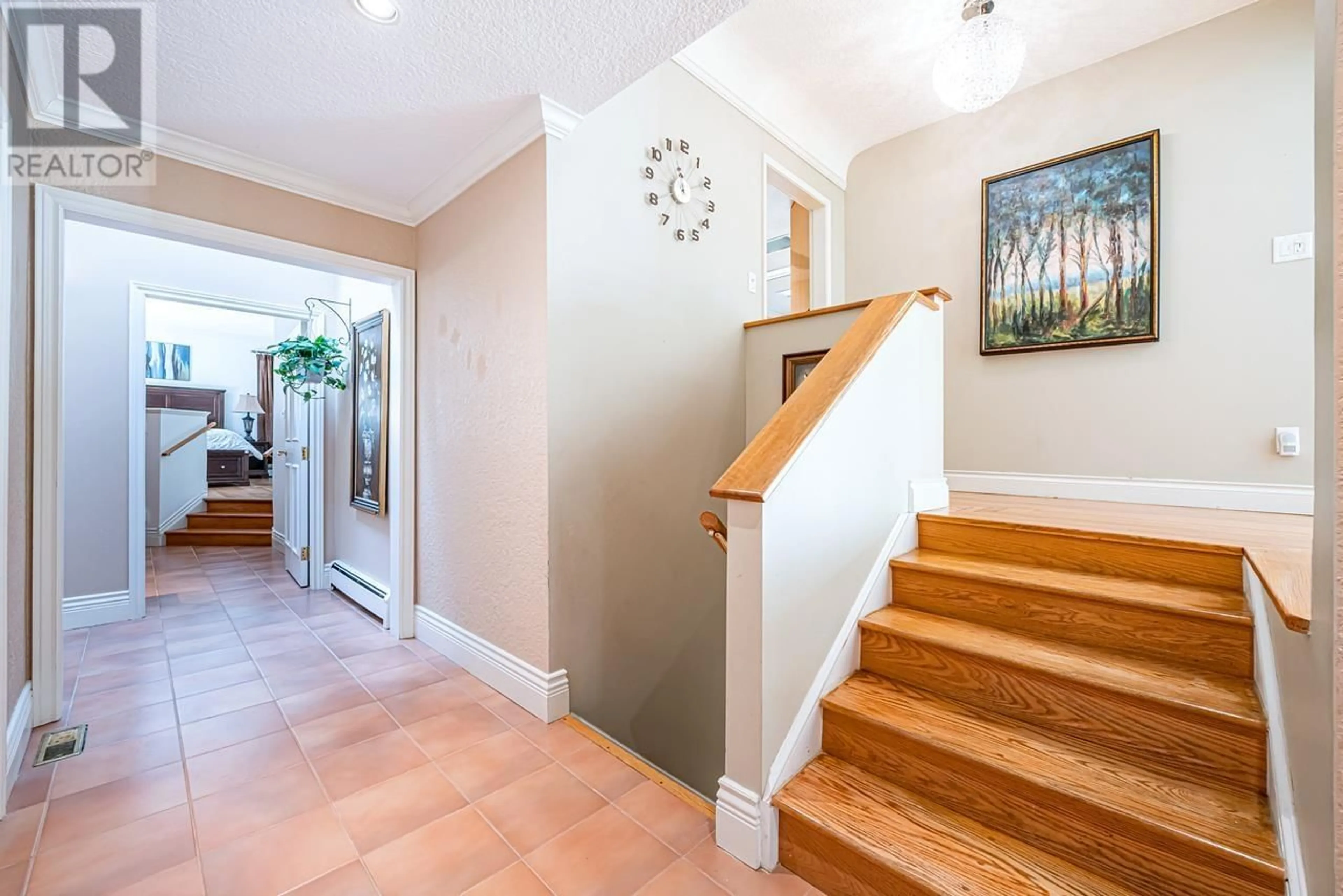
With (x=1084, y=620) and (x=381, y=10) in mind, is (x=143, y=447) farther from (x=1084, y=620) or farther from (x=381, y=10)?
(x=1084, y=620)

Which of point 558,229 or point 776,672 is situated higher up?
point 558,229

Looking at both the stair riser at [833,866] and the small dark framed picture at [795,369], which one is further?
the small dark framed picture at [795,369]

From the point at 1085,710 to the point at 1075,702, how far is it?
24 millimetres

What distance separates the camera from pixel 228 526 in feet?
19.1

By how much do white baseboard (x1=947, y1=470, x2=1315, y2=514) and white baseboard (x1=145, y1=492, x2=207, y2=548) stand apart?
749 centimetres

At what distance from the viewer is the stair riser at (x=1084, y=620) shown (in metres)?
1.41

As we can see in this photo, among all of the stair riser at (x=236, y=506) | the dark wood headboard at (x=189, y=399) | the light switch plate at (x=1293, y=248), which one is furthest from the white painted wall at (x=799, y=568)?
the dark wood headboard at (x=189, y=399)

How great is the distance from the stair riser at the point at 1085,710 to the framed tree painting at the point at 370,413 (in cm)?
293

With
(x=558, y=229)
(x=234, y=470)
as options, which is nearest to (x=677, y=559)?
(x=558, y=229)

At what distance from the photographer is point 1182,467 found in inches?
115

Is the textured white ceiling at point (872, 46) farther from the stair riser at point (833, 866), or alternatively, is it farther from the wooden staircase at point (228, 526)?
the wooden staircase at point (228, 526)

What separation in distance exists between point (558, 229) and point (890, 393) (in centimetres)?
149

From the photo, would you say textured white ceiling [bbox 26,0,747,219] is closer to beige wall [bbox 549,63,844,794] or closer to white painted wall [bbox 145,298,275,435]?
beige wall [bbox 549,63,844,794]

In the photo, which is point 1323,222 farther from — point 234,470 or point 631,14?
point 234,470
